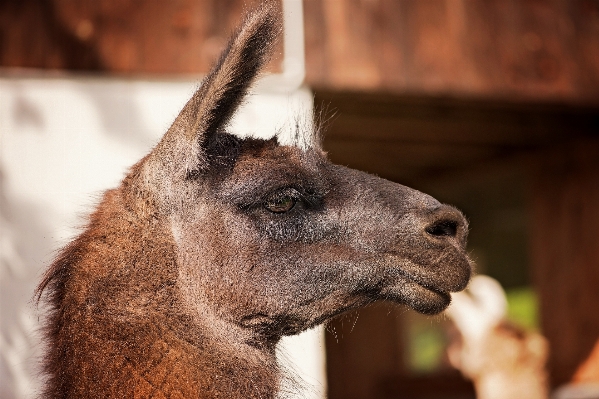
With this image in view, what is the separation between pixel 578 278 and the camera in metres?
8.60

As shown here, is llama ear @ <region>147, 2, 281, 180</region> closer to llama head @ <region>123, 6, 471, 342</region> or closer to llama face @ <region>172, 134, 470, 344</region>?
llama head @ <region>123, 6, 471, 342</region>

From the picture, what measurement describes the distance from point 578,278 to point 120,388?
7.18m

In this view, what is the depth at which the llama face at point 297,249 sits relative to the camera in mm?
2908

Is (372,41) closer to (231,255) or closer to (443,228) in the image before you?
(443,228)

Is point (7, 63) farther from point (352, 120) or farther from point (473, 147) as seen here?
point (473, 147)

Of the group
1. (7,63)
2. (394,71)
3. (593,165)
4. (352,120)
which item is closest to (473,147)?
(593,165)

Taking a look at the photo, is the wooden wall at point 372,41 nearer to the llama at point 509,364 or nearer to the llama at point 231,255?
the llama at point 509,364

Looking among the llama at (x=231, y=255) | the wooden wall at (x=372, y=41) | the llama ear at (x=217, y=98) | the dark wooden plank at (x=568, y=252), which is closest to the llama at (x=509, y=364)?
the dark wooden plank at (x=568, y=252)

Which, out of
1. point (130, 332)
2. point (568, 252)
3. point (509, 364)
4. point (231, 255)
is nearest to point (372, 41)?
point (509, 364)

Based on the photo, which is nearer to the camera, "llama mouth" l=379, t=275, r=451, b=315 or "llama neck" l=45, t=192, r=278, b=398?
"llama neck" l=45, t=192, r=278, b=398

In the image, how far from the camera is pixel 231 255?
9.56 feet

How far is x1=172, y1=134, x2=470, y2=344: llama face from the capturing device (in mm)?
2908

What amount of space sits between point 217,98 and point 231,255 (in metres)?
0.63

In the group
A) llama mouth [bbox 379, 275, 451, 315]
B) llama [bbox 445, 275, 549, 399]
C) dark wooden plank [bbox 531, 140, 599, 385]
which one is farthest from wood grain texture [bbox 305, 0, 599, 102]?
llama mouth [bbox 379, 275, 451, 315]
